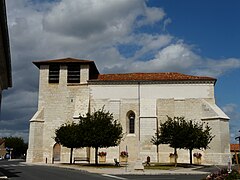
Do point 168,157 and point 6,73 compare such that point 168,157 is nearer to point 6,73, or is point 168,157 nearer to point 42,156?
point 42,156

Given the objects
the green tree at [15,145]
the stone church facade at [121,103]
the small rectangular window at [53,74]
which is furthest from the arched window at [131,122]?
the green tree at [15,145]

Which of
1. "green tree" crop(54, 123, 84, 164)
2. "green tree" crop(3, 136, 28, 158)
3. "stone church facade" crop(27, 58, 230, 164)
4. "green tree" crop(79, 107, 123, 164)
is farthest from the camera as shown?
"green tree" crop(3, 136, 28, 158)

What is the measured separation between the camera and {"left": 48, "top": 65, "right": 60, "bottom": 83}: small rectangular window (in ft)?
136

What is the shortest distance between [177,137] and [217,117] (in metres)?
8.62

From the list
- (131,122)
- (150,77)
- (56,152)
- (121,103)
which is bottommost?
(56,152)

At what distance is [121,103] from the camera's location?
40094 mm

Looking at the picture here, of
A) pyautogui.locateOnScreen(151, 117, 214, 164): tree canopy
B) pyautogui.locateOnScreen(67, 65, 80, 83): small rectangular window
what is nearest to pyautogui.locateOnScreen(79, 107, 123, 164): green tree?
pyautogui.locateOnScreen(151, 117, 214, 164): tree canopy

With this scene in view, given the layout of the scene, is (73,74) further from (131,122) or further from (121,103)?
(131,122)

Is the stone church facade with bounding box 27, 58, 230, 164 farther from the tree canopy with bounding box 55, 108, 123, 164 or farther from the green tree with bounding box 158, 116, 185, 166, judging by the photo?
the green tree with bounding box 158, 116, 185, 166

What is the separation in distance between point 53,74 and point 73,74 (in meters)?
2.51

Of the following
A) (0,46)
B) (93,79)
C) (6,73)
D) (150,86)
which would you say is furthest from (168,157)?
(0,46)

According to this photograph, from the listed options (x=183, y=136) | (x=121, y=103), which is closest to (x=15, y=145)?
(x=121, y=103)

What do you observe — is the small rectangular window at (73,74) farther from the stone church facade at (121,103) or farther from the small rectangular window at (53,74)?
the small rectangular window at (53,74)

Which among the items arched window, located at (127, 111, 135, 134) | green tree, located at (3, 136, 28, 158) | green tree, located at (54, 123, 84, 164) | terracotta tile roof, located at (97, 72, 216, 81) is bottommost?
green tree, located at (3, 136, 28, 158)
